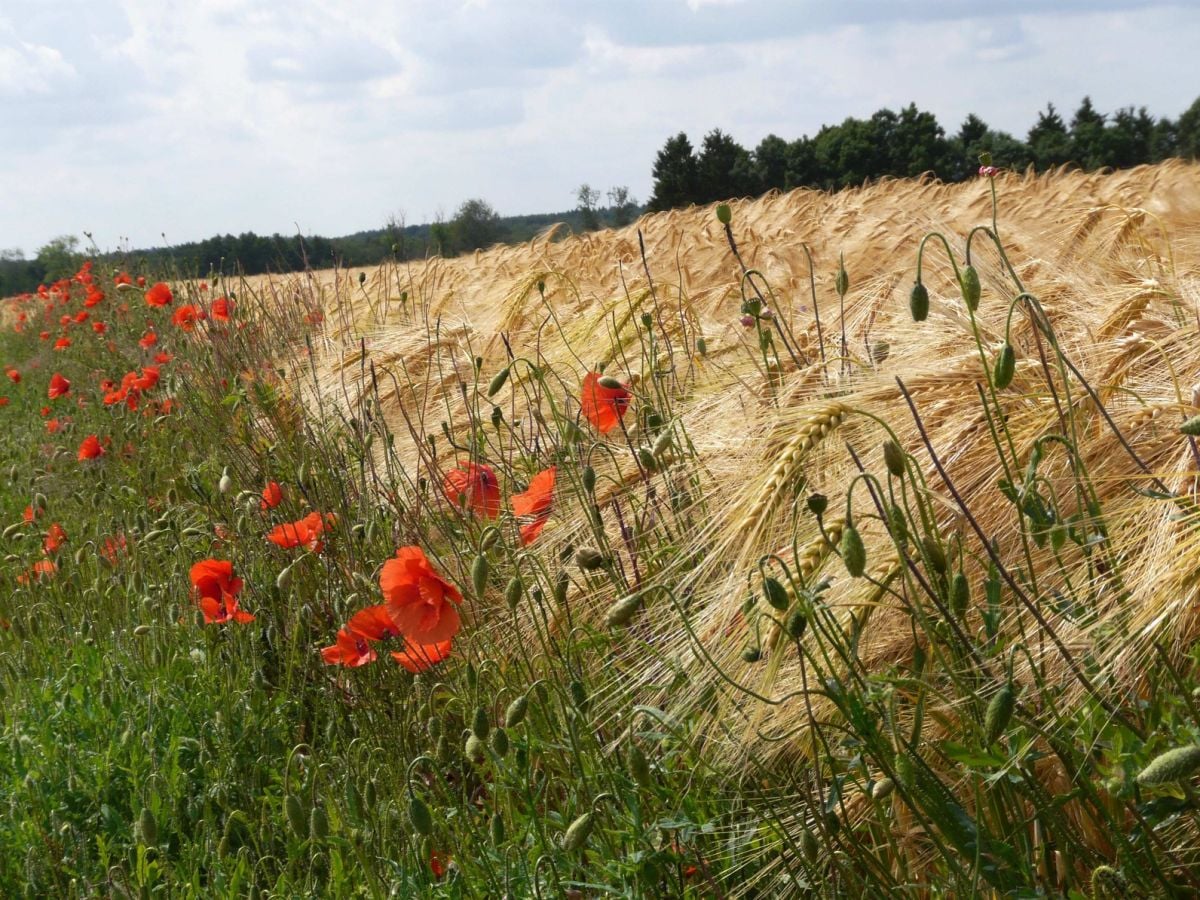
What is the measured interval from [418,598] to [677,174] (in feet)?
101

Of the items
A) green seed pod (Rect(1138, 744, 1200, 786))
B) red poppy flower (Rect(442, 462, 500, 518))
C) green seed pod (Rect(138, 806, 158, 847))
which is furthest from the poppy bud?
green seed pod (Rect(138, 806, 158, 847))

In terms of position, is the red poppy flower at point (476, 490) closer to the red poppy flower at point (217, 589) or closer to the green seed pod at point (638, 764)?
the red poppy flower at point (217, 589)

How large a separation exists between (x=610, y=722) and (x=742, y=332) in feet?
4.28

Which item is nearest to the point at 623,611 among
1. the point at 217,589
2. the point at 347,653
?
the point at 347,653

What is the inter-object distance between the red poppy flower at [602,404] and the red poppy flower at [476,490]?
0.81 ft

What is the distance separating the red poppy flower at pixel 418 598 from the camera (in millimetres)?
1909

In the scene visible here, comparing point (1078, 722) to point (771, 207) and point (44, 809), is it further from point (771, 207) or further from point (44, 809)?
point (771, 207)

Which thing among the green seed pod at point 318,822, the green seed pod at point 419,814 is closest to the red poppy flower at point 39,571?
the green seed pod at point 318,822

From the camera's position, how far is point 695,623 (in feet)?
5.22

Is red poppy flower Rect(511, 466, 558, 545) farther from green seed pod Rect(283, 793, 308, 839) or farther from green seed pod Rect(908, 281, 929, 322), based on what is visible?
green seed pod Rect(908, 281, 929, 322)

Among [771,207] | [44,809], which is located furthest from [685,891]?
[771,207]

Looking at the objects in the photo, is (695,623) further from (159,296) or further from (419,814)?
(159,296)

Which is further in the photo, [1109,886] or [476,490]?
[476,490]

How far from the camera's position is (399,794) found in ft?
6.77
